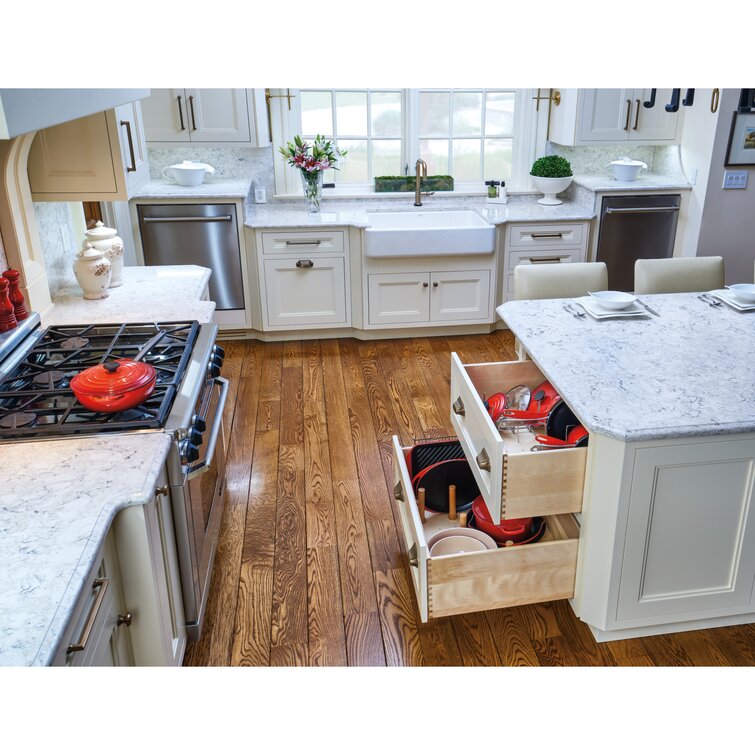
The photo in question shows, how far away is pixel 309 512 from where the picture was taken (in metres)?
2.91

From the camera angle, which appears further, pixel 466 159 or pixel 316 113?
pixel 466 159

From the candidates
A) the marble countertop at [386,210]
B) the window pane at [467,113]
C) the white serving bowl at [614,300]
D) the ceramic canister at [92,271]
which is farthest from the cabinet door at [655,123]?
the ceramic canister at [92,271]

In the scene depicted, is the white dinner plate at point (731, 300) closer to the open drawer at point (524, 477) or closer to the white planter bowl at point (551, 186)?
the open drawer at point (524, 477)

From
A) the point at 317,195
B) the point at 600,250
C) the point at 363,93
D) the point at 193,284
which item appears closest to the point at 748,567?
the point at 193,284

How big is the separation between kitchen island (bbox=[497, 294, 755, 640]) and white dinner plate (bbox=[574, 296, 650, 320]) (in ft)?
1.02

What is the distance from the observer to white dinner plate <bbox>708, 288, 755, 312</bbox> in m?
2.72

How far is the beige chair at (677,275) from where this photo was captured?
3.28 meters

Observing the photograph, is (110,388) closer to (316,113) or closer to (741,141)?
(316,113)

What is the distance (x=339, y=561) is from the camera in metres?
2.62

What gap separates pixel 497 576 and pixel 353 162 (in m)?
3.61

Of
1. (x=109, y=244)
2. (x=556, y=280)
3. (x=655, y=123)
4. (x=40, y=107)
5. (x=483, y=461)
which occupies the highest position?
(x=40, y=107)

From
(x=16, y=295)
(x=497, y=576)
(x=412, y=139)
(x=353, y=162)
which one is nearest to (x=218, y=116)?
(x=353, y=162)

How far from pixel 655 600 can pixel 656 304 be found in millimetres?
1238
